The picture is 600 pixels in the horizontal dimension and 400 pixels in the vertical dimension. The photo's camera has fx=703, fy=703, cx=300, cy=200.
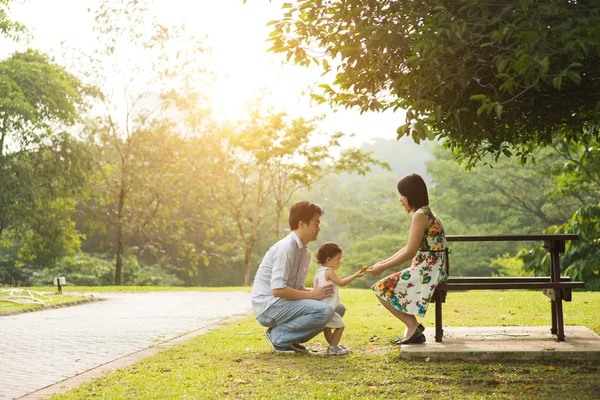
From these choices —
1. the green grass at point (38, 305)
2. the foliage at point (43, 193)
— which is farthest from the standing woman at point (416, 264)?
the foliage at point (43, 193)

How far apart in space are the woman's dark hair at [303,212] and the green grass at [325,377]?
4.41ft

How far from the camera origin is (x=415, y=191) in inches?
271

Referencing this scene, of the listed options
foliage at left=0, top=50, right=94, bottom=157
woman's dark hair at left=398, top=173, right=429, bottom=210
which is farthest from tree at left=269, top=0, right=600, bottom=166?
foliage at left=0, top=50, right=94, bottom=157

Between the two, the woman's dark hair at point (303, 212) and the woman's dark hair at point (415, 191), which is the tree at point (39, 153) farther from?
the woman's dark hair at point (415, 191)

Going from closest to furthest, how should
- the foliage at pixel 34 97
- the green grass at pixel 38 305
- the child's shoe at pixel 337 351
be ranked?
the child's shoe at pixel 337 351, the green grass at pixel 38 305, the foliage at pixel 34 97

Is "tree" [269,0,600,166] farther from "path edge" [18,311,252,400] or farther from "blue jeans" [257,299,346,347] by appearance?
"path edge" [18,311,252,400]

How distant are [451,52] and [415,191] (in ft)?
8.08

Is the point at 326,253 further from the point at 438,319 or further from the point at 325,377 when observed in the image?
the point at 325,377

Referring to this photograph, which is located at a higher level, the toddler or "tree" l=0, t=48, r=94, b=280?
"tree" l=0, t=48, r=94, b=280

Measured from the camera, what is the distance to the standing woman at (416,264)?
6.72 metres

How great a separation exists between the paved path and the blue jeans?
1752mm

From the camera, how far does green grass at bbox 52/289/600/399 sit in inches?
199

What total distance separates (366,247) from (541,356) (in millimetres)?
42526

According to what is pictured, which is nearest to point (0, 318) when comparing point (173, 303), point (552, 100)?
point (173, 303)
